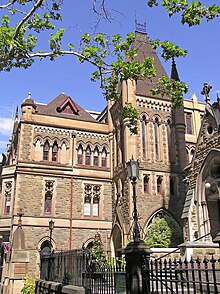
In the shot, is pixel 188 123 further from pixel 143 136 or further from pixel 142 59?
pixel 143 136

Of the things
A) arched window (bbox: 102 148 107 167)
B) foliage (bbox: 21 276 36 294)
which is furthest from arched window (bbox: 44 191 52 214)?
foliage (bbox: 21 276 36 294)

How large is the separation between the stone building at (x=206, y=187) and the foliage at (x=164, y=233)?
610cm

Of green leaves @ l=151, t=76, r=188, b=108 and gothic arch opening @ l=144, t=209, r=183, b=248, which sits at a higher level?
green leaves @ l=151, t=76, r=188, b=108

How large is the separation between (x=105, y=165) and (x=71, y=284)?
18.9m

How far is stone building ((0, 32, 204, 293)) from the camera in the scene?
82.4 ft

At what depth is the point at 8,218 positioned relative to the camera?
25547mm

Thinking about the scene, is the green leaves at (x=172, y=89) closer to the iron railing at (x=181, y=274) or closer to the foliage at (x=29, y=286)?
the iron railing at (x=181, y=274)

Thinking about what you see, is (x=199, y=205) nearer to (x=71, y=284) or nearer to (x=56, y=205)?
Result: (x=71, y=284)

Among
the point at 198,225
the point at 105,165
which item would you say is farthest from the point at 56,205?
the point at 198,225

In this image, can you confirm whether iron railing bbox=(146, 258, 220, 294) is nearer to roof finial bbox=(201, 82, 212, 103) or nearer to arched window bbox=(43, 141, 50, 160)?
roof finial bbox=(201, 82, 212, 103)

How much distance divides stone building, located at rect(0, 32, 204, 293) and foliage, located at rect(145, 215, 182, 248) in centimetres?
66

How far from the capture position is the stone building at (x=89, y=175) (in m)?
25.1

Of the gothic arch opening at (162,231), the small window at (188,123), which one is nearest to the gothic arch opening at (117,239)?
the gothic arch opening at (162,231)

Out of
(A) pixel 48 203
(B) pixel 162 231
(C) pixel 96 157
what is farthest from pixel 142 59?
(B) pixel 162 231
